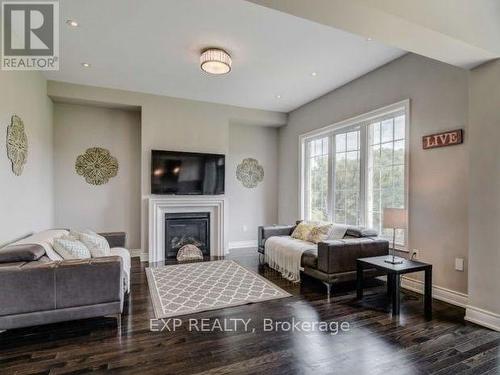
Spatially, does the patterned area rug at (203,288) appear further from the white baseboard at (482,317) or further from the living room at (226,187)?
the white baseboard at (482,317)

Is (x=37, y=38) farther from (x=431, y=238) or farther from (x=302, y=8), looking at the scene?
(x=431, y=238)

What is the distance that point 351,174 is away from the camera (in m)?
4.76

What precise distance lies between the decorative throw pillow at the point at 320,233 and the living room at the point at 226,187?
53 millimetres

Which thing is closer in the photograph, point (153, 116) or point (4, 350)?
point (4, 350)

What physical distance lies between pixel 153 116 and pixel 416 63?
4413 mm

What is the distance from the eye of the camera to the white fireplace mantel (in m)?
5.23

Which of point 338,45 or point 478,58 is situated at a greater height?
point 338,45

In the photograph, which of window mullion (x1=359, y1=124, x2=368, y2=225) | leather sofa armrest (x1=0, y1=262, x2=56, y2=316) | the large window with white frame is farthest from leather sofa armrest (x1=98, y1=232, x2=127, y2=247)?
window mullion (x1=359, y1=124, x2=368, y2=225)

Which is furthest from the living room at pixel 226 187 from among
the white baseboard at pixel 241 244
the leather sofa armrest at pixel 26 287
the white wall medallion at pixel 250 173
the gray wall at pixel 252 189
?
the white wall medallion at pixel 250 173

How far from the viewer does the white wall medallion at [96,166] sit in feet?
17.1

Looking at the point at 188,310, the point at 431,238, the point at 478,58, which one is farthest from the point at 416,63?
the point at 188,310

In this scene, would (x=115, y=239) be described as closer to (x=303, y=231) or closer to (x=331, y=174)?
(x=303, y=231)

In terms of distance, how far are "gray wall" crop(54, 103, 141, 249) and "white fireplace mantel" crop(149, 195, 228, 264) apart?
560 mm

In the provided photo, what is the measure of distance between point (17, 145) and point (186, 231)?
10.2 feet
